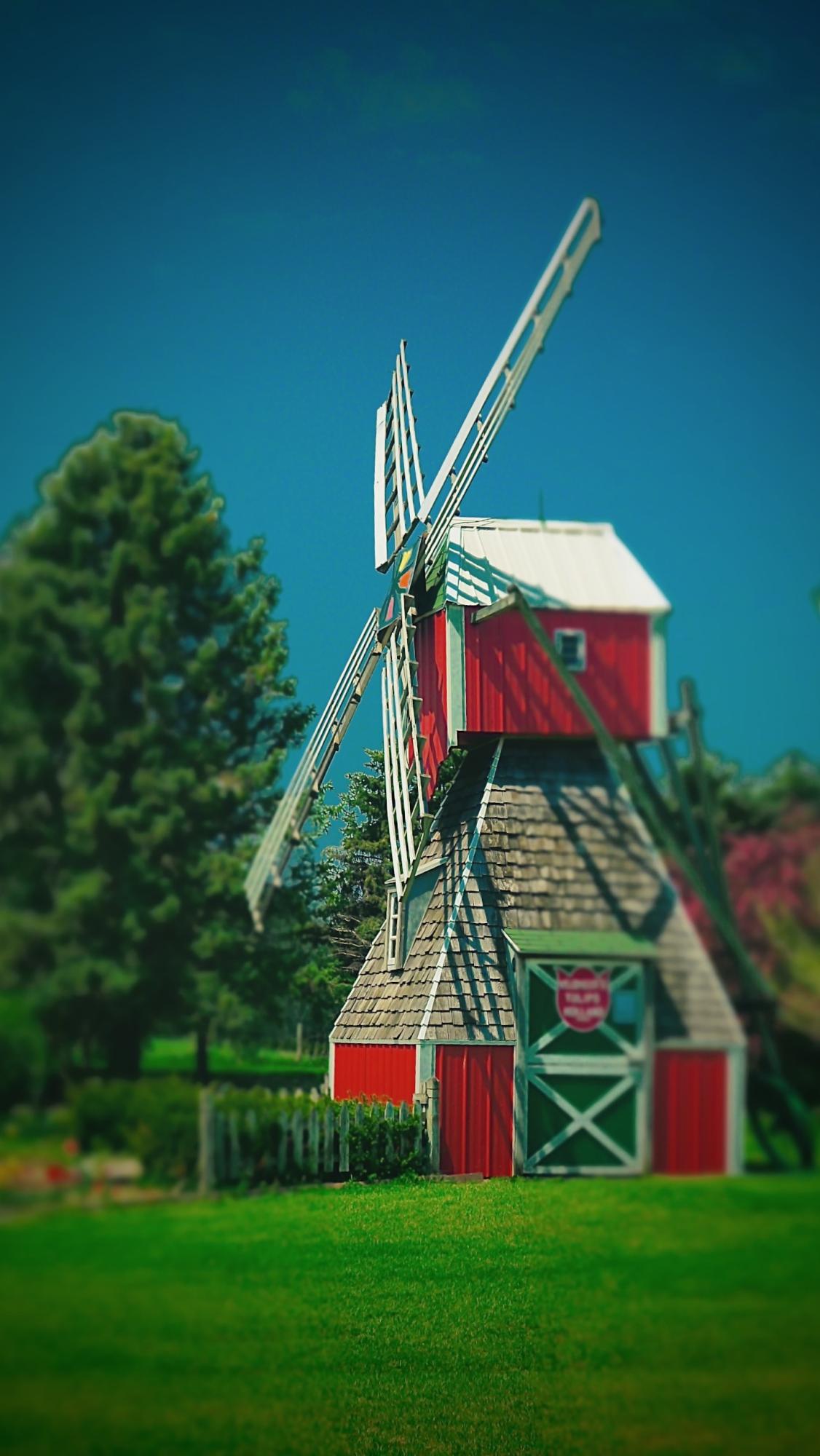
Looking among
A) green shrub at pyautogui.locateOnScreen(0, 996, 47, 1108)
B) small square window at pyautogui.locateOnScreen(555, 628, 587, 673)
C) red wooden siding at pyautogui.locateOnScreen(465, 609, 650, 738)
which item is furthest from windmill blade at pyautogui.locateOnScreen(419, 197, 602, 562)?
green shrub at pyautogui.locateOnScreen(0, 996, 47, 1108)

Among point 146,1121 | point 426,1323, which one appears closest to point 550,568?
point 146,1121

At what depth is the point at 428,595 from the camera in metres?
5.91

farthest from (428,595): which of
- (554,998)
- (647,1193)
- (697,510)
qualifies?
(647,1193)

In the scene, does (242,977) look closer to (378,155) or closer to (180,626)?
(180,626)

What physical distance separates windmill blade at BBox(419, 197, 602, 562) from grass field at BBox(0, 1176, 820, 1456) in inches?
94.8

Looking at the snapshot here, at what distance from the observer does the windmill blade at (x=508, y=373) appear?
5.55m

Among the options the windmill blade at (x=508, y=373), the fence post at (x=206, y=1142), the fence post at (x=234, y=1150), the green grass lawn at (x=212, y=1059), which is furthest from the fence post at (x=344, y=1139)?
the windmill blade at (x=508, y=373)

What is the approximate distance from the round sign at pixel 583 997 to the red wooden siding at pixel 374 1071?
A: 2.24ft

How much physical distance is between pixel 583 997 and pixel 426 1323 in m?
3.92

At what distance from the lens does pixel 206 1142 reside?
14.5ft

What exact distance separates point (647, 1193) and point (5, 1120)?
2178 mm

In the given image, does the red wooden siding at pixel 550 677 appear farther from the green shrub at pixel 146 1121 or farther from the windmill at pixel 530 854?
the green shrub at pixel 146 1121

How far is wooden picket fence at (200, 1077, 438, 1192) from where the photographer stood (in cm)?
450

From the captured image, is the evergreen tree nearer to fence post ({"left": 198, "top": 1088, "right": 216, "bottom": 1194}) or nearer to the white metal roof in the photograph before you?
fence post ({"left": 198, "top": 1088, "right": 216, "bottom": 1194})
